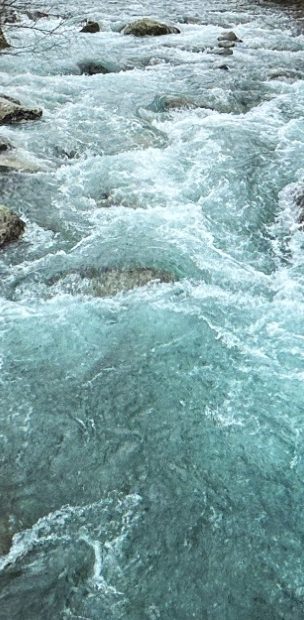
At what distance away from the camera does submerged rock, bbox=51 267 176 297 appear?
20.6 ft

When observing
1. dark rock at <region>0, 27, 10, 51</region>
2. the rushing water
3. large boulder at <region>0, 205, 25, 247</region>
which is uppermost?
dark rock at <region>0, 27, 10, 51</region>

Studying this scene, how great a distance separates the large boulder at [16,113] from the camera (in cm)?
1024

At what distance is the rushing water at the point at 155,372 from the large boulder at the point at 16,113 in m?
0.41

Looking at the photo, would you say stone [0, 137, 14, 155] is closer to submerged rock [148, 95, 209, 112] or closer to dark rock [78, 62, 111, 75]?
submerged rock [148, 95, 209, 112]

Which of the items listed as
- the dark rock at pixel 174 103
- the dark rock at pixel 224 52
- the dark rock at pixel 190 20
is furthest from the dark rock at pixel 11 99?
the dark rock at pixel 190 20

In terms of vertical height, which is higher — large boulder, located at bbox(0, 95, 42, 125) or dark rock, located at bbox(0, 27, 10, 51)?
dark rock, located at bbox(0, 27, 10, 51)

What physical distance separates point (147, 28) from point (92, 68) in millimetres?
3927

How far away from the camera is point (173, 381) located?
17.2 feet

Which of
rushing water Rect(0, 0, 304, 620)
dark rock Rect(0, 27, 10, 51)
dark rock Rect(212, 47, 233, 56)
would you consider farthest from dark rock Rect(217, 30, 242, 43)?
rushing water Rect(0, 0, 304, 620)

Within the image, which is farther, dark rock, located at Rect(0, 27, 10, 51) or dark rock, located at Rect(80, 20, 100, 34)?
dark rock, located at Rect(80, 20, 100, 34)

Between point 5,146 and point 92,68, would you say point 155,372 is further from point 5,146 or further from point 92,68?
point 92,68

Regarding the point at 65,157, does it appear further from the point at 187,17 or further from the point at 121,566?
the point at 187,17

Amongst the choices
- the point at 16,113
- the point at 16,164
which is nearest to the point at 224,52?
the point at 16,113

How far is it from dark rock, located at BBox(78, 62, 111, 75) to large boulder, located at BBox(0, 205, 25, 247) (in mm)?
7156
